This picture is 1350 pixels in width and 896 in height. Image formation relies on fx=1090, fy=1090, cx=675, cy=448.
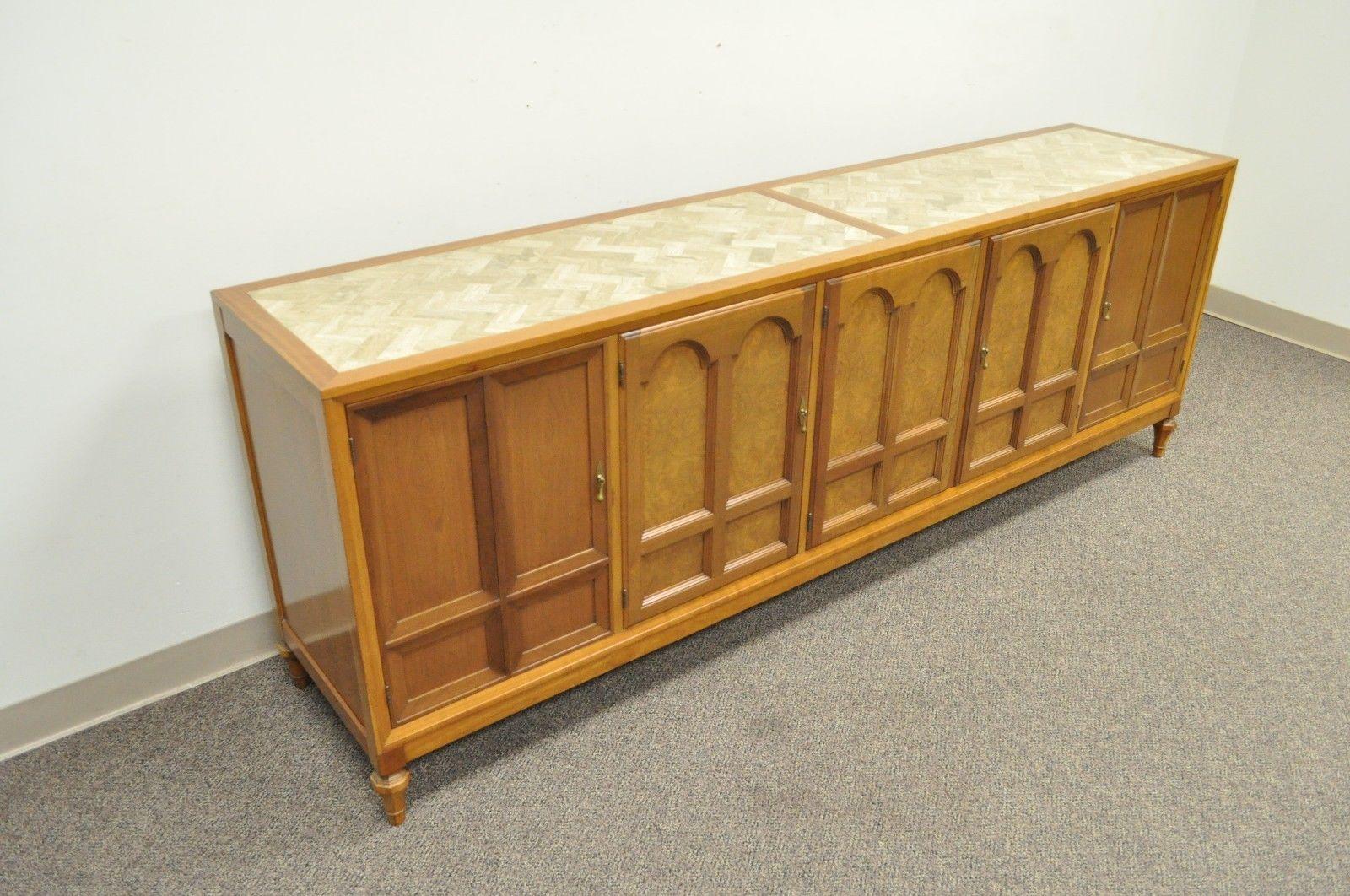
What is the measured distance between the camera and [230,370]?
1.82 meters

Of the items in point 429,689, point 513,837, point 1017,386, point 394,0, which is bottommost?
point 513,837

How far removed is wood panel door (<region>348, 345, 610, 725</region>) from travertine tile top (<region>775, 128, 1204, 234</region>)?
823 millimetres

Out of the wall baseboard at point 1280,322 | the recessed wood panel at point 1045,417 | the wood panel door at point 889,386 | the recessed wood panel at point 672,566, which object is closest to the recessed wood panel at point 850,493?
the wood panel door at point 889,386

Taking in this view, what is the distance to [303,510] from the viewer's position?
1.74 metres

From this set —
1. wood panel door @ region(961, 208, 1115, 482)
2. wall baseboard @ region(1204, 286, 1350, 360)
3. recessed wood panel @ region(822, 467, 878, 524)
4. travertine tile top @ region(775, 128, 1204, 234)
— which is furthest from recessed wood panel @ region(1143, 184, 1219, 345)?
wall baseboard @ region(1204, 286, 1350, 360)

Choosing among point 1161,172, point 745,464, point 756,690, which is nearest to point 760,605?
point 756,690

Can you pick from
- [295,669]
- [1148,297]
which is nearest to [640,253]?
[295,669]

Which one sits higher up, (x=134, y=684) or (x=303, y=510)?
(x=303, y=510)

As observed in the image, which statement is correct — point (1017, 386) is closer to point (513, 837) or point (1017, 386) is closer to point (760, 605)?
point (760, 605)

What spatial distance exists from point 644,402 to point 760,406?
268mm

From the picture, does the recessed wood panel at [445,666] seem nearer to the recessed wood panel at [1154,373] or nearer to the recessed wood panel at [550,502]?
the recessed wood panel at [550,502]

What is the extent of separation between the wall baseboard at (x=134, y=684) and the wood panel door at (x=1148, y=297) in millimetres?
1947

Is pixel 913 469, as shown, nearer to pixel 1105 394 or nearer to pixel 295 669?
pixel 1105 394

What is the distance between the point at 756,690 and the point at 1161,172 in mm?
1494
